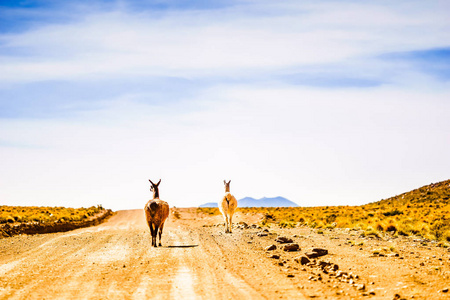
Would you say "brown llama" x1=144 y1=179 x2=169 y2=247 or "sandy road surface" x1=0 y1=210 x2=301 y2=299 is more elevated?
"brown llama" x1=144 y1=179 x2=169 y2=247

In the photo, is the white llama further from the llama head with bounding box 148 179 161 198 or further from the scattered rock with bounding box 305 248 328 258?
the scattered rock with bounding box 305 248 328 258

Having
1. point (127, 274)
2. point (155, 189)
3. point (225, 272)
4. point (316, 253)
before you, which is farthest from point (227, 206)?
point (127, 274)

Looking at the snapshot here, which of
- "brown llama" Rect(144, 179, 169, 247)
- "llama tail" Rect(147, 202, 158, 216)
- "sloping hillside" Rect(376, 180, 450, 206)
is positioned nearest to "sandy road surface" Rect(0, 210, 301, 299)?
"brown llama" Rect(144, 179, 169, 247)

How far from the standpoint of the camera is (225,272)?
13.2 metres

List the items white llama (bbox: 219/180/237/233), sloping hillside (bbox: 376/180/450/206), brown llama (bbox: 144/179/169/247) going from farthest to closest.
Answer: sloping hillside (bbox: 376/180/450/206) → white llama (bbox: 219/180/237/233) → brown llama (bbox: 144/179/169/247)

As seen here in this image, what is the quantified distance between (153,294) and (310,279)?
4.01m

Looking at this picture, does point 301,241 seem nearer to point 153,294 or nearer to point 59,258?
point 59,258

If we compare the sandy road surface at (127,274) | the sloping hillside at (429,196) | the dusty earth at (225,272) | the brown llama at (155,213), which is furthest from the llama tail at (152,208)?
the sloping hillside at (429,196)

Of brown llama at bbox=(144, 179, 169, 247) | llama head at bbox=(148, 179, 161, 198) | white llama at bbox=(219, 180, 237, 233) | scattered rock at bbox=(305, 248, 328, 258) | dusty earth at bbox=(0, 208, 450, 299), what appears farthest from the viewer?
white llama at bbox=(219, 180, 237, 233)

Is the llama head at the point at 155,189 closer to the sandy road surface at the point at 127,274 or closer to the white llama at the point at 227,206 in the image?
the sandy road surface at the point at 127,274

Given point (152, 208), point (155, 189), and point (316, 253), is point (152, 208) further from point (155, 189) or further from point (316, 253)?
point (316, 253)

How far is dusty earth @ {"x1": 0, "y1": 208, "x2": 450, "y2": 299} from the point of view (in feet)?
34.4

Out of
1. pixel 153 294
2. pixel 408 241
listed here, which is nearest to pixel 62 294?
pixel 153 294

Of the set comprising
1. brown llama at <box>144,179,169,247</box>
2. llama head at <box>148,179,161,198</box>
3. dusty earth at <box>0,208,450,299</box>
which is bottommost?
dusty earth at <box>0,208,450,299</box>
